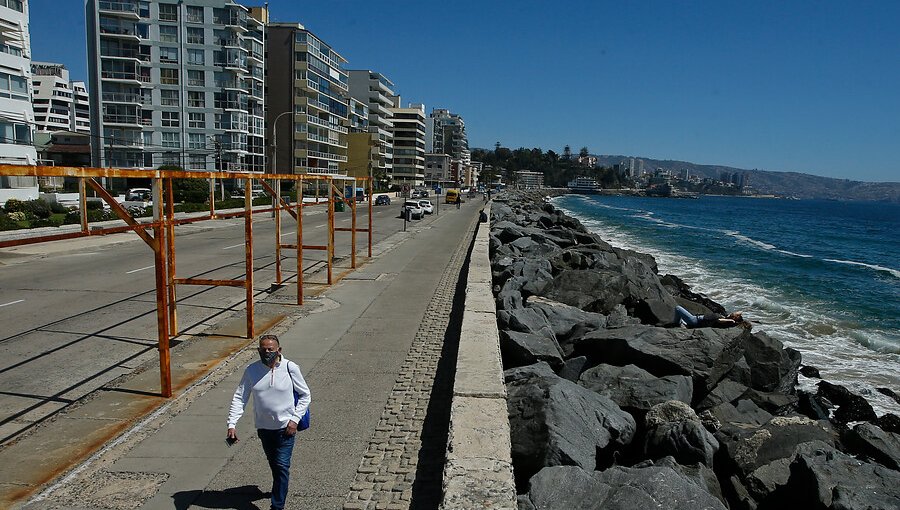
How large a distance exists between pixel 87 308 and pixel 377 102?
392 feet

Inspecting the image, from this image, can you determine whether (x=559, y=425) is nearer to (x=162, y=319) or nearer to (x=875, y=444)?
(x=875, y=444)

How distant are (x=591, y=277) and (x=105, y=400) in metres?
9.81

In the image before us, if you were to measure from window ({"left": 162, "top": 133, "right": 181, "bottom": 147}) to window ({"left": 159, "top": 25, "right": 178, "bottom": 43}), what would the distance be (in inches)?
378

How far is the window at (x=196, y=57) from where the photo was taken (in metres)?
70.4

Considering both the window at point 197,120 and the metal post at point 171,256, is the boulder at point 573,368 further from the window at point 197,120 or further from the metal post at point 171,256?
the window at point 197,120

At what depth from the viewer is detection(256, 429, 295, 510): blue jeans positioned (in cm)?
508

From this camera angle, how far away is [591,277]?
14.5m

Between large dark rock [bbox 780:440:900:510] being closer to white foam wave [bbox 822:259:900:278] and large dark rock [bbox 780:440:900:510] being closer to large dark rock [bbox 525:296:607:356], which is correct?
large dark rock [bbox 525:296:607:356]

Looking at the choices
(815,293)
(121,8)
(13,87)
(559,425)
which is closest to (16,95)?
(13,87)

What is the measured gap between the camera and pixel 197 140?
235ft

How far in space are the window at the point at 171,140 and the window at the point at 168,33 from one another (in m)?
9.59

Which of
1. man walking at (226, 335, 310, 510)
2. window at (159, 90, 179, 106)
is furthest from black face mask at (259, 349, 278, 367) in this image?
window at (159, 90, 179, 106)

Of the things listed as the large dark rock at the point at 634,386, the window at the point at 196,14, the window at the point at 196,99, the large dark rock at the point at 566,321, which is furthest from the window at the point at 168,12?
the large dark rock at the point at 634,386

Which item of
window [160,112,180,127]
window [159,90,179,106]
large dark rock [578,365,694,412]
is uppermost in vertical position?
window [159,90,179,106]
